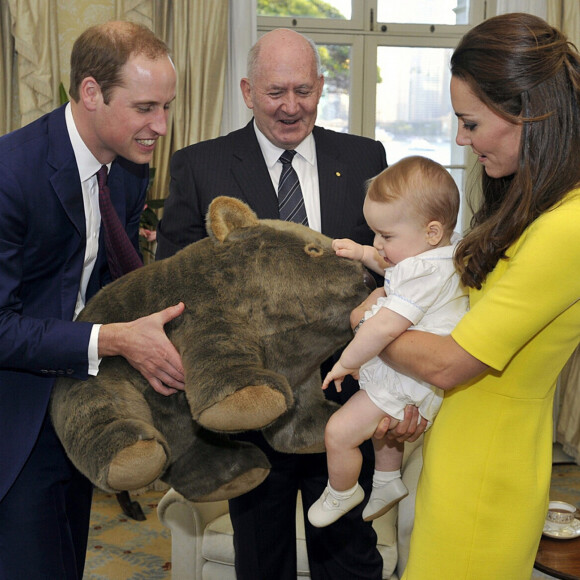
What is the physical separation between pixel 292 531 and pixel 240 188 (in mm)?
1101

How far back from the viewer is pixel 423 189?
1.62 meters

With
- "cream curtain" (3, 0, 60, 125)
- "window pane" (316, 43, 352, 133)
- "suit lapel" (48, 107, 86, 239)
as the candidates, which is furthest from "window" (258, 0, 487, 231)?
"suit lapel" (48, 107, 86, 239)

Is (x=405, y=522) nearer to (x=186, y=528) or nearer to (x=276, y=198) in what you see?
(x=186, y=528)

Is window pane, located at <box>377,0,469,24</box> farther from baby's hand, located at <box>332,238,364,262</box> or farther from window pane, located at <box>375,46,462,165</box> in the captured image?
baby's hand, located at <box>332,238,364,262</box>

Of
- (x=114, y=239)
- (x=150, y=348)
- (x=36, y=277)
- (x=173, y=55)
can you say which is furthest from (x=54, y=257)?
(x=173, y=55)

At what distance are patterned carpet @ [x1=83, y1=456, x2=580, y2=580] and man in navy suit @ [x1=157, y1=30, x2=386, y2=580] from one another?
1.30 meters

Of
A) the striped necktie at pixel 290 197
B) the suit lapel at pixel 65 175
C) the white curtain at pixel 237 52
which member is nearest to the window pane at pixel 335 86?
the white curtain at pixel 237 52

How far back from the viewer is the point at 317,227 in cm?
230

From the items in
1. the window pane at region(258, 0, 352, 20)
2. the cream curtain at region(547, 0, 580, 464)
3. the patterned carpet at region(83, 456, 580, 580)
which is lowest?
the patterned carpet at region(83, 456, 580, 580)

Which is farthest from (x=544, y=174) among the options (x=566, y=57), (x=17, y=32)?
(x=17, y=32)

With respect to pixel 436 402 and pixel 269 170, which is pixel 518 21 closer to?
pixel 436 402

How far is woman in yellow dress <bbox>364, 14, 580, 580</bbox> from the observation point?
1.34 metres

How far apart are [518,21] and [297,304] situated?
0.72 meters

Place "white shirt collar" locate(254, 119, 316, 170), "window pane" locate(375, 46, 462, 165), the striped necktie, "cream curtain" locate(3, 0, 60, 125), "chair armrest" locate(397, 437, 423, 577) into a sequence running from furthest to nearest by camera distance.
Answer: "window pane" locate(375, 46, 462, 165), "cream curtain" locate(3, 0, 60, 125), "chair armrest" locate(397, 437, 423, 577), "white shirt collar" locate(254, 119, 316, 170), the striped necktie
